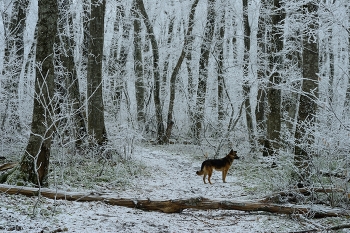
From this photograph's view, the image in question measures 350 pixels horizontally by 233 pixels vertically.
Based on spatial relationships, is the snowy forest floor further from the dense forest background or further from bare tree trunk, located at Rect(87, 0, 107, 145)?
bare tree trunk, located at Rect(87, 0, 107, 145)

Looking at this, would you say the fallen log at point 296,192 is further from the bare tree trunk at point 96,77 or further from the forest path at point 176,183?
the bare tree trunk at point 96,77

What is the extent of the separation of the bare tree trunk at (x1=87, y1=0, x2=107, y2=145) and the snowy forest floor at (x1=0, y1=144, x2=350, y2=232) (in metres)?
1.34

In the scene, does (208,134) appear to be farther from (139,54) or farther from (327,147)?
(327,147)

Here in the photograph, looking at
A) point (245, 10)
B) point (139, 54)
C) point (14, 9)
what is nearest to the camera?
point (14, 9)

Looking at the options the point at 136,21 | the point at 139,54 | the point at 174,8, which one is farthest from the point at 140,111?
the point at 174,8

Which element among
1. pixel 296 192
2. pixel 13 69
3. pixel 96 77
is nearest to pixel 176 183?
pixel 296 192

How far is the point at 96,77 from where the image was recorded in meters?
10.9

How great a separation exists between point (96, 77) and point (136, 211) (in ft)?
20.8

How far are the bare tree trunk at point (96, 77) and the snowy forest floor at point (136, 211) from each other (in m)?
1.34

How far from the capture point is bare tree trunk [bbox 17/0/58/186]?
5926 millimetres

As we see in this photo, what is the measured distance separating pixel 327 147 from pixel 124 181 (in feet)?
16.1

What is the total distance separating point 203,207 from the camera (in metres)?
5.90

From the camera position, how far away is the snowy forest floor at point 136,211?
4582 mm

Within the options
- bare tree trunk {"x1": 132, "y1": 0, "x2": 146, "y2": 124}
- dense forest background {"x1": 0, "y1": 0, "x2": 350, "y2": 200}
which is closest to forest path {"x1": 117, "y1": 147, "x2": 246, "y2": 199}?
dense forest background {"x1": 0, "y1": 0, "x2": 350, "y2": 200}
